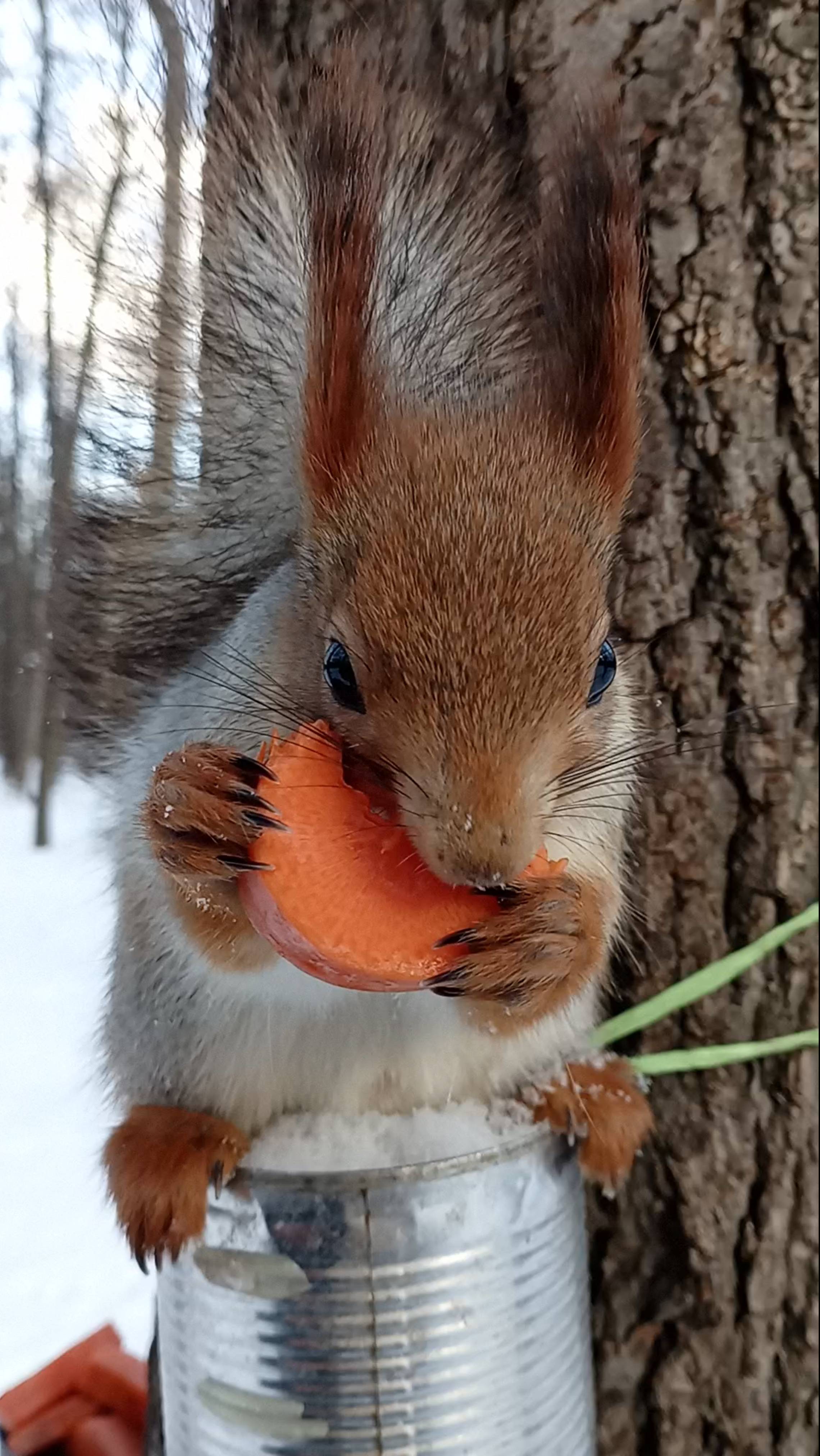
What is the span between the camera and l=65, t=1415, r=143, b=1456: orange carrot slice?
111 centimetres

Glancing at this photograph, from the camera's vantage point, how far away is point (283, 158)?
788mm

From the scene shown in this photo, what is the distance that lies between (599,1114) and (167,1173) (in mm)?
396

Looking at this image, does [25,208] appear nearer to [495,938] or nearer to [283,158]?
[283,158]

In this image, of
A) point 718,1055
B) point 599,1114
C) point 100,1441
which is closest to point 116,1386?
point 100,1441

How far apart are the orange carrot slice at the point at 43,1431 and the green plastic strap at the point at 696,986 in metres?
0.65

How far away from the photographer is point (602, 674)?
2.43 feet

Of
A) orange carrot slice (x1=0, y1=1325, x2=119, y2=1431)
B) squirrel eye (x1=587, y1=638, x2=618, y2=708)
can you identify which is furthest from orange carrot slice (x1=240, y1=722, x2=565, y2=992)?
orange carrot slice (x1=0, y1=1325, x2=119, y2=1431)

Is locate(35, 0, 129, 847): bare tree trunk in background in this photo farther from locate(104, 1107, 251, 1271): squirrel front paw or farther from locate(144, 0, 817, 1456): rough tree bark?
locate(144, 0, 817, 1456): rough tree bark

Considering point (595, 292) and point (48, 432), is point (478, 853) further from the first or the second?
point (48, 432)

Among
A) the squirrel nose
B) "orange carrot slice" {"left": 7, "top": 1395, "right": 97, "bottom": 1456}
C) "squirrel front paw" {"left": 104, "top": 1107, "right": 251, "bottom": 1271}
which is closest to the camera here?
the squirrel nose

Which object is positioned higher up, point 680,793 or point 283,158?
point 283,158

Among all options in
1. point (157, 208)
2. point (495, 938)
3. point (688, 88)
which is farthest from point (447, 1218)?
point (688, 88)

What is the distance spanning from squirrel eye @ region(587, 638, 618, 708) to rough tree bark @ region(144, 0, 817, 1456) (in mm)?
368

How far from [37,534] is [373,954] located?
0.57m
